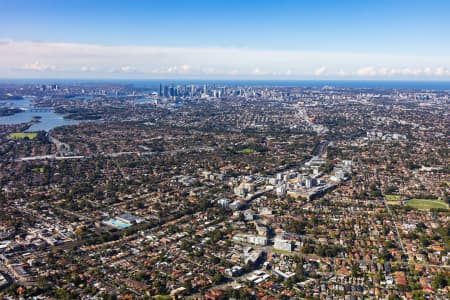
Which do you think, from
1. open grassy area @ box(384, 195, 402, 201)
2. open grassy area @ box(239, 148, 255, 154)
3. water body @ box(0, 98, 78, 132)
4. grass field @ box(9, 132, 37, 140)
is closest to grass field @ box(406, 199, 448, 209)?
open grassy area @ box(384, 195, 402, 201)

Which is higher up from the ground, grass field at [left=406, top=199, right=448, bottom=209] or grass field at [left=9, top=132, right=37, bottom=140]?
grass field at [left=9, top=132, right=37, bottom=140]

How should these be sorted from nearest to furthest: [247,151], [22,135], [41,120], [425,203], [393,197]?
[425,203] → [393,197] → [247,151] → [22,135] → [41,120]

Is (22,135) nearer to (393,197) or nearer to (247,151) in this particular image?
(247,151)

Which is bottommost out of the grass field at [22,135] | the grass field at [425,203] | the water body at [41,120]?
the grass field at [425,203]

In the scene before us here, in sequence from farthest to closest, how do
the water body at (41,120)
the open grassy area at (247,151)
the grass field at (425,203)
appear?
the water body at (41,120)
the open grassy area at (247,151)
the grass field at (425,203)

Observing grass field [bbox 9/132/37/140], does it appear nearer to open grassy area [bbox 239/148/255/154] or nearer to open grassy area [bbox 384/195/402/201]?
open grassy area [bbox 239/148/255/154]

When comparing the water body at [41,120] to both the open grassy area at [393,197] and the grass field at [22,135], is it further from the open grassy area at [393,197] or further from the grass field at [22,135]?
the open grassy area at [393,197]

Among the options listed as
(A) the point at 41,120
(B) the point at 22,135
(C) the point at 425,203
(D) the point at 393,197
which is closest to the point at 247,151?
(D) the point at 393,197

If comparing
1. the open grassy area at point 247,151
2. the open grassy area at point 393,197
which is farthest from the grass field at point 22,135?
the open grassy area at point 393,197

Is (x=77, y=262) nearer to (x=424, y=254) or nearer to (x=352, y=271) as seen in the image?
(x=352, y=271)
